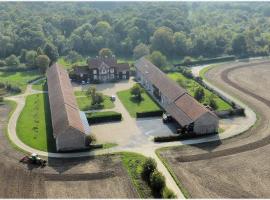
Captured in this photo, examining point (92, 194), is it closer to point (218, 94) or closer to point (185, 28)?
point (218, 94)

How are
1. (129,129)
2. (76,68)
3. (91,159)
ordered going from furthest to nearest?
(76,68) → (129,129) → (91,159)

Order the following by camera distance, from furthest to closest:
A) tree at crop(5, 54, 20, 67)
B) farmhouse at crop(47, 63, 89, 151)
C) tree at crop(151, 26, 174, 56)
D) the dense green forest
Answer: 1. tree at crop(151, 26, 174, 56)
2. the dense green forest
3. tree at crop(5, 54, 20, 67)
4. farmhouse at crop(47, 63, 89, 151)

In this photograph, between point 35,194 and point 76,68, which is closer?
point 35,194

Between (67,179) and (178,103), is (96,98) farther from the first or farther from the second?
(67,179)

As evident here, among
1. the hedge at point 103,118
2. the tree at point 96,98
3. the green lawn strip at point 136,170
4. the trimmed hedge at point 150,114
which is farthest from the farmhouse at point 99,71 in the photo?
the green lawn strip at point 136,170

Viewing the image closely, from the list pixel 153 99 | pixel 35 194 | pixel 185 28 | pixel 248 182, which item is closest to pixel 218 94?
pixel 153 99

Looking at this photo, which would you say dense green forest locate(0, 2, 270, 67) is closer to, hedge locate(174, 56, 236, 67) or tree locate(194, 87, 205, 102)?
hedge locate(174, 56, 236, 67)

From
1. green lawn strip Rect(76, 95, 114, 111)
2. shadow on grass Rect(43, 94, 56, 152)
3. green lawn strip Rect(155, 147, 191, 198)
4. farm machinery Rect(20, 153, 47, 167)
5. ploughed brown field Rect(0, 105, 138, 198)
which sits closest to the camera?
green lawn strip Rect(155, 147, 191, 198)

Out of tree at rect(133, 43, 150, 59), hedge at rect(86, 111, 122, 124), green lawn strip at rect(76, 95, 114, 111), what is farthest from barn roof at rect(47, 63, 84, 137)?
tree at rect(133, 43, 150, 59)
